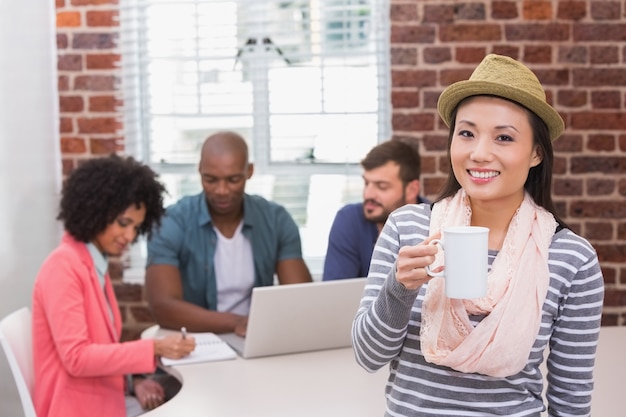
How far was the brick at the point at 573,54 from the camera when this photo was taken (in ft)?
11.0

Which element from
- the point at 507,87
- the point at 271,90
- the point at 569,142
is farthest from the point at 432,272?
the point at 271,90

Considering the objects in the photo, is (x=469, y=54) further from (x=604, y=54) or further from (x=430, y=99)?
(x=604, y=54)

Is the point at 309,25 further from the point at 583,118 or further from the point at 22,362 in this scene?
the point at 22,362

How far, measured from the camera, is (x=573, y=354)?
56.6 inches

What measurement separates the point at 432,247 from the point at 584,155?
2.34m

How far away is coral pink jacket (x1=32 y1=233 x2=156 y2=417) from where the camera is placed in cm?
229

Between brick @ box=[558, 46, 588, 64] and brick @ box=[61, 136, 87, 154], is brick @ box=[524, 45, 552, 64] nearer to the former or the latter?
brick @ box=[558, 46, 588, 64]

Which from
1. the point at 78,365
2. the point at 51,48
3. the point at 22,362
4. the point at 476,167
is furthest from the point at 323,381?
the point at 51,48

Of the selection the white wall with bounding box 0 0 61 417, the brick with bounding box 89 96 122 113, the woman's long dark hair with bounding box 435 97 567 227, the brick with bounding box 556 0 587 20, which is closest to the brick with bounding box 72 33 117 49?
the white wall with bounding box 0 0 61 417

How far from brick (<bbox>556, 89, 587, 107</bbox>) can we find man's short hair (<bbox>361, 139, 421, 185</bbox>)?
0.70 m

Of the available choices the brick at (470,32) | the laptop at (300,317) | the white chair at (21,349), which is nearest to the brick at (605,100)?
the brick at (470,32)

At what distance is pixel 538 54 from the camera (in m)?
3.36

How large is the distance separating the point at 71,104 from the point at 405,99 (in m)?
1.37

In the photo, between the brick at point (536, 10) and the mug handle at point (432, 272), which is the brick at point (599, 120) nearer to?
the brick at point (536, 10)
